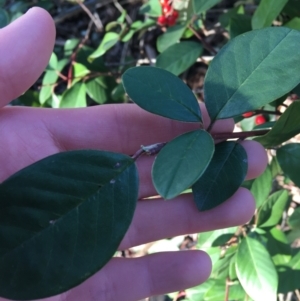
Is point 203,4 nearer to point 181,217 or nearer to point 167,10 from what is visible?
point 167,10

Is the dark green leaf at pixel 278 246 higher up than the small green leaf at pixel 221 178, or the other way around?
the small green leaf at pixel 221 178

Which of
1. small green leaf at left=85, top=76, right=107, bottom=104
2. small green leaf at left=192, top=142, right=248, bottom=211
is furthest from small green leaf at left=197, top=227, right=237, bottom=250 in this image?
small green leaf at left=85, top=76, right=107, bottom=104

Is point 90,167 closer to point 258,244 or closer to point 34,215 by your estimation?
point 34,215

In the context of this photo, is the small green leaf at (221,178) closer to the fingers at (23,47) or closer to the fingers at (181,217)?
→ the fingers at (181,217)

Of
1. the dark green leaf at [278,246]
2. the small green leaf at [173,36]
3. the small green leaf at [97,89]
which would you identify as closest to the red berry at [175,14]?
the small green leaf at [173,36]

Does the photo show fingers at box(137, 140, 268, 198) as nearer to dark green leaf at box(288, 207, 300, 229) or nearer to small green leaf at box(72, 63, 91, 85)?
dark green leaf at box(288, 207, 300, 229)

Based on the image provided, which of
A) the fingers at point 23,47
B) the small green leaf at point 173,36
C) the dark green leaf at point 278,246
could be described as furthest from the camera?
the small green leaf at point 173,36
